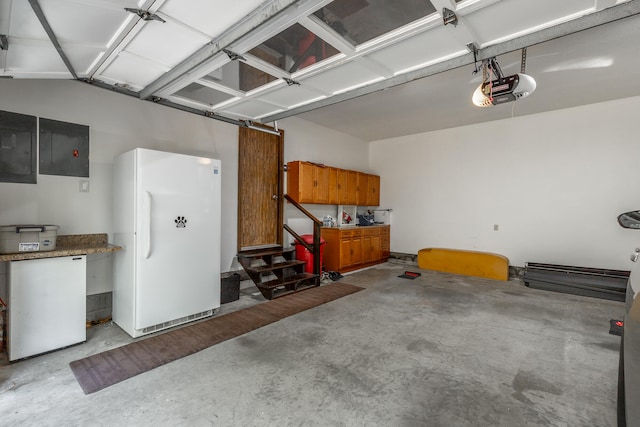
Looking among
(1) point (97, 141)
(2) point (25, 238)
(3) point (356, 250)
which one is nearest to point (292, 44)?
(1) point (97, 141)

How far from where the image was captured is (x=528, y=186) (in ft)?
18.7

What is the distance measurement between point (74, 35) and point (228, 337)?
2.90 meters

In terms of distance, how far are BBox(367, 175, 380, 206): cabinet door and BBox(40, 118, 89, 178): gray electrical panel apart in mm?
5654

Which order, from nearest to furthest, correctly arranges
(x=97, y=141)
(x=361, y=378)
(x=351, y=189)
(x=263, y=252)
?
(x=361, y=378)
(x=97, y=141)
(x=263, y=252)
(x=351, y=189)

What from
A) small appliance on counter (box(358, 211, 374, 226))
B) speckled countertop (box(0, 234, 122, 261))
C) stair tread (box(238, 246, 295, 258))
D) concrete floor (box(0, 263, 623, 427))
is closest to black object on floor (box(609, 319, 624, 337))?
concrete floor (box(0, 263, 623, 427))

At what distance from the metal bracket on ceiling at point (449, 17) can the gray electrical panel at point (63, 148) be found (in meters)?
3.77

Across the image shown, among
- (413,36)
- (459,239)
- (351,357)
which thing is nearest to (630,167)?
(459,239)

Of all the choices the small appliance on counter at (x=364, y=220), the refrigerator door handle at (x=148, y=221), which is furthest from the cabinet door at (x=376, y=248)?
the refrigerator door handle at (x=148, y=221)

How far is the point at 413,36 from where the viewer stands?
222 centimetres

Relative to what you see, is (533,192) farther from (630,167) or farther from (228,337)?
(228,337)

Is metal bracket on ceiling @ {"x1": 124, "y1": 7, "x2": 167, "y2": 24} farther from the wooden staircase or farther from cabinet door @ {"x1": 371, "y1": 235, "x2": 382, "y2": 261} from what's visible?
cabinet door @ {"x1": 371, "y1": 235, "x2": 382, "y2": 261}

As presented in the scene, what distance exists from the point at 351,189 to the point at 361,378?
4876 mm

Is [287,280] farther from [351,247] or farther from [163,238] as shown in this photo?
[163,238]

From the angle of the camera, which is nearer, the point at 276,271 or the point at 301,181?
A: the point at 276,271
